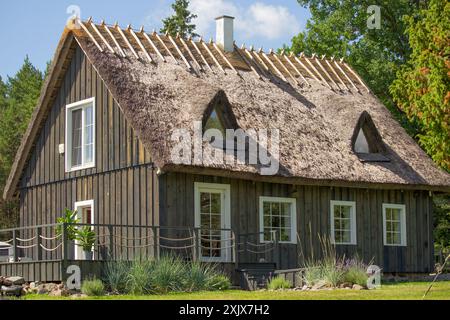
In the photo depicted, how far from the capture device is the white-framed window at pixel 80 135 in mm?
24391

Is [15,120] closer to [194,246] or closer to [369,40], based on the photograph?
[369,40]

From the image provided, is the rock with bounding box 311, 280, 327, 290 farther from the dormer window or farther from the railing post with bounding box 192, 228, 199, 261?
the dormer window

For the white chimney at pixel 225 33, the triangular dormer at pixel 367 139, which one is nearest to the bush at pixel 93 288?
the triangular dormer at pixel 367 139

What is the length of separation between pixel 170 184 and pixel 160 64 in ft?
13.2

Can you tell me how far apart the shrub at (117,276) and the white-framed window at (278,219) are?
17.4 ft

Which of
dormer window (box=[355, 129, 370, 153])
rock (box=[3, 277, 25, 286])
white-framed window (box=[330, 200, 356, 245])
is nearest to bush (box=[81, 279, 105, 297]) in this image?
rock (box=[3, 277, 25, 286])

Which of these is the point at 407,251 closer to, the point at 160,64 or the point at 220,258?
the point at 220,258

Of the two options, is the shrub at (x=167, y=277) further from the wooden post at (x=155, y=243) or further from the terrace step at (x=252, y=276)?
the terrace step at (x=252, y=276)

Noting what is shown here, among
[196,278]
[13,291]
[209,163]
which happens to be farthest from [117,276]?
[209,163]

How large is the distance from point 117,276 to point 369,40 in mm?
20086

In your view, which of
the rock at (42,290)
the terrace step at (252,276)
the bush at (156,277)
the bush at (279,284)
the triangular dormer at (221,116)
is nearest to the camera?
the bush at (156,277)

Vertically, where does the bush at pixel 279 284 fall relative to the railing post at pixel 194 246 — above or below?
below

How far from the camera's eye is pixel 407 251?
27.7 m

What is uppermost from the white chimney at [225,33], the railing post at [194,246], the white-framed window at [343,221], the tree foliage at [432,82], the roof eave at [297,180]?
the white chimney at [225,33]
